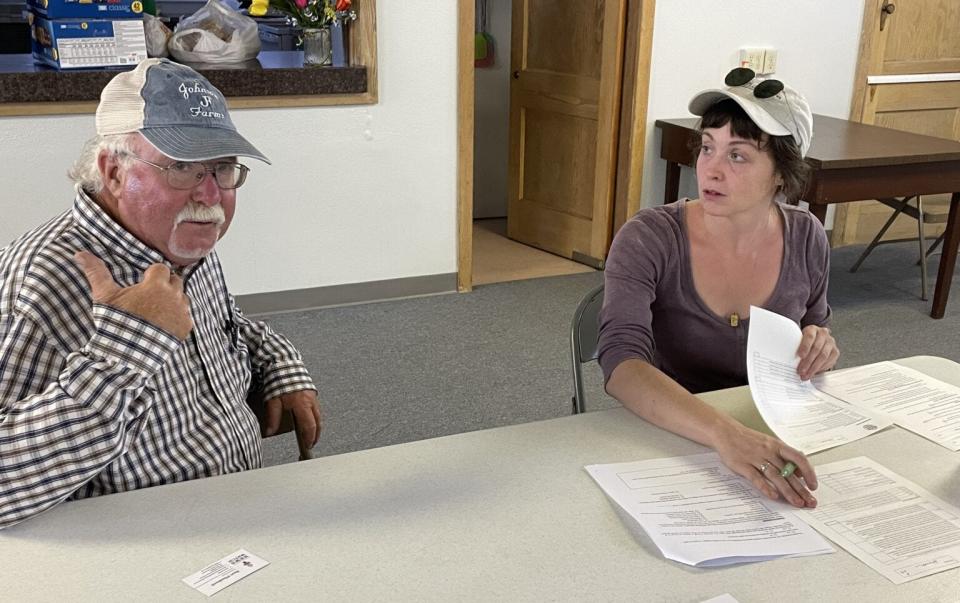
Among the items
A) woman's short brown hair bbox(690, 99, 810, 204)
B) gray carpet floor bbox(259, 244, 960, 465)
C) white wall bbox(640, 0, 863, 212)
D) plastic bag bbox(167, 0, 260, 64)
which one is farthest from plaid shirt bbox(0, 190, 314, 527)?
white wall bbox(640, 0, 863, 212)

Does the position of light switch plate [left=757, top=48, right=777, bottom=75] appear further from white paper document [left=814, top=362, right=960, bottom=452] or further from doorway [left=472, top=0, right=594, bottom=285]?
white paper document [left=814, top=362, right=960, bottom=452]

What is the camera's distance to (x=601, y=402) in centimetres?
310

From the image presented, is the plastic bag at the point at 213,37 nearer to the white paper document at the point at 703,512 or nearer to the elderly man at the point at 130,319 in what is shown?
the elderly man at the point at 130,319

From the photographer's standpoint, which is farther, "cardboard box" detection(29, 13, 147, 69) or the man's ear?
"cardboard box" detection(29, 13, 147, 69)

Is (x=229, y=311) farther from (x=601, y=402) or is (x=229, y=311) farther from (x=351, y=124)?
(x=351, y=124)

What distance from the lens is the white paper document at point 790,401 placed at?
1.42 meters

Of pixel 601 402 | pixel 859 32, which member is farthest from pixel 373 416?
pixel 859 32

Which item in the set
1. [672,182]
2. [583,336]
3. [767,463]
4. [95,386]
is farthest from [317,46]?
[767,463]

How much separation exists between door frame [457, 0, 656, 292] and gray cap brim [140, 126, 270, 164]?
2.62 m

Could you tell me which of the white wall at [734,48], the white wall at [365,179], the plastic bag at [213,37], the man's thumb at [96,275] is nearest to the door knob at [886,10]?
the white wall at [734,48]

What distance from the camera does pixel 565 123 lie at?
15.4 ft

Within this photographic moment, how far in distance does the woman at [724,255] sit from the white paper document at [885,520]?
0.33 m

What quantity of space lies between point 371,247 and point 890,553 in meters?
3.02

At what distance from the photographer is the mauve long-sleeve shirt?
1674 mm
